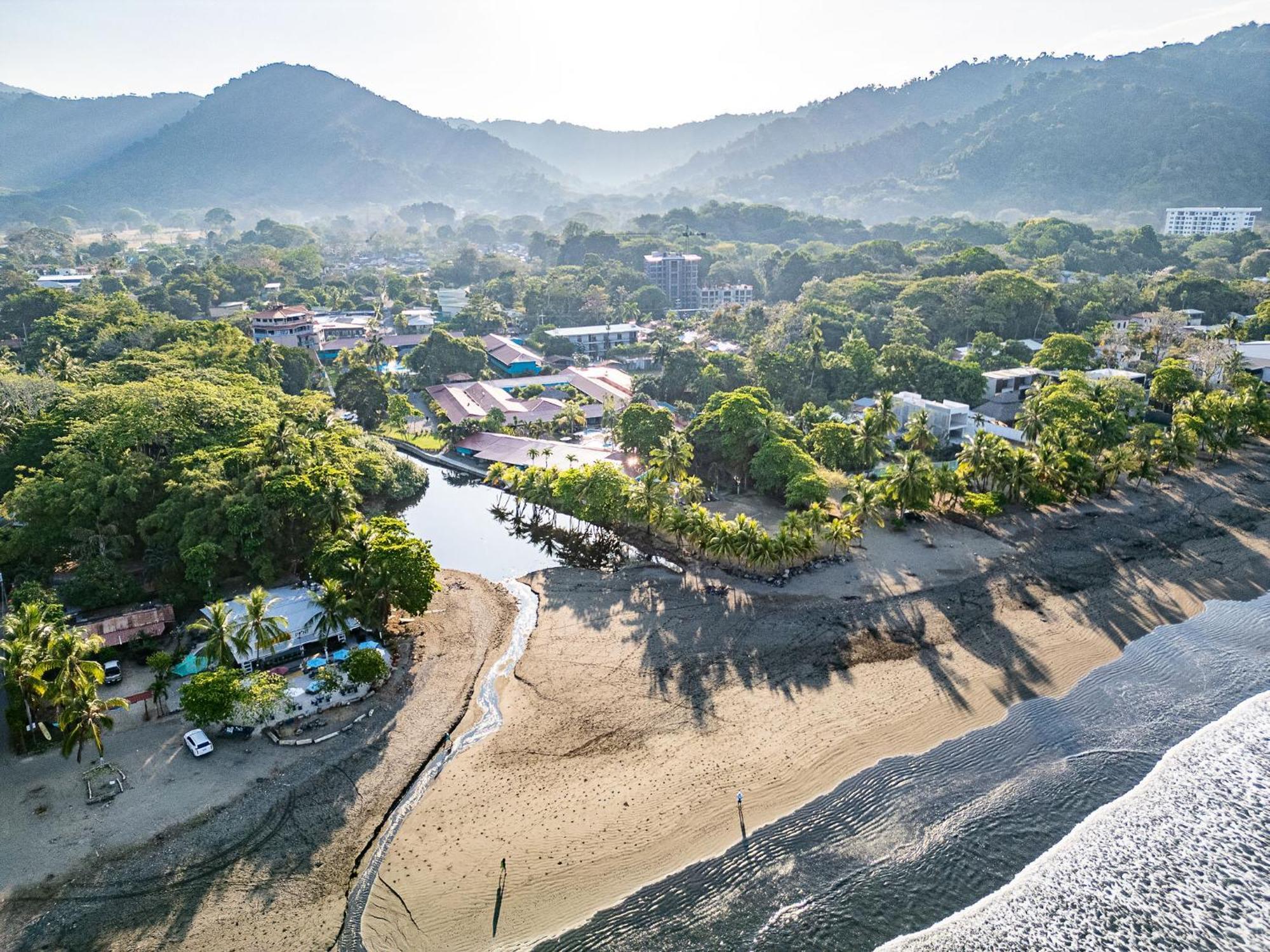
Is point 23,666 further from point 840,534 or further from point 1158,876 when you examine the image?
point 1158,876

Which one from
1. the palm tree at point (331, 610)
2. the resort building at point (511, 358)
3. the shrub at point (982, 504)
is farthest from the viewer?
the resort building at point (511, 358)

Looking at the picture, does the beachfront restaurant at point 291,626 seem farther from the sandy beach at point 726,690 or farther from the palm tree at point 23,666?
the sandy beach at point 726,690

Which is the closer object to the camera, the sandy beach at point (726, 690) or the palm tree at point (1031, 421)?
the sandy beach at point (726, 690)

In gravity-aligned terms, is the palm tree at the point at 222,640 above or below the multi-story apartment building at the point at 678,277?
below

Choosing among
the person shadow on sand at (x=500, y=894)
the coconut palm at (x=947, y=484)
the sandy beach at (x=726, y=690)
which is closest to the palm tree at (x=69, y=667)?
the sandy beach at (x=726, y=690)

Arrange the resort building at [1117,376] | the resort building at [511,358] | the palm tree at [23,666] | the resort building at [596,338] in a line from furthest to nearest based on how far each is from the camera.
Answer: the resort building at [596,338] → the resort building at [511,358] → the resort building at [1117,376] → the palm tree at [23,666]

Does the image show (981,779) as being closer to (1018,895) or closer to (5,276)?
(1018,895)

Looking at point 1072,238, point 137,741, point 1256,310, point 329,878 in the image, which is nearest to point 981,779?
point 329,878
